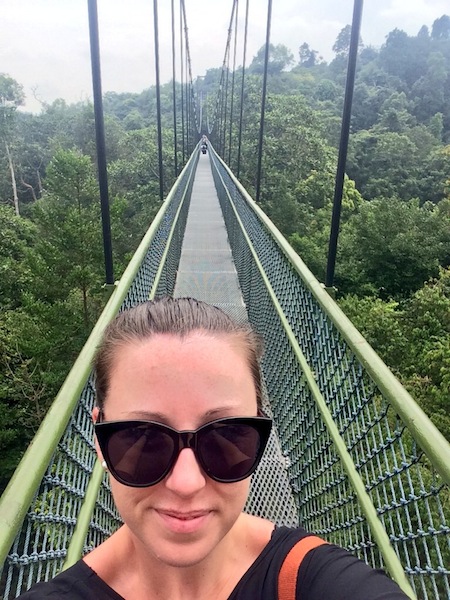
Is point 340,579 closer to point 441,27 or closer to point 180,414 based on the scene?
point 180,414

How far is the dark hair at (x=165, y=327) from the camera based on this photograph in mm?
719

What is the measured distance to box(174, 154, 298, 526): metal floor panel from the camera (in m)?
2.02

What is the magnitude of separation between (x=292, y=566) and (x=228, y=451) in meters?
0.16

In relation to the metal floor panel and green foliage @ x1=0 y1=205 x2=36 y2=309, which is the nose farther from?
green foliage @ x1=0 y1=205 x2=36 y2=309

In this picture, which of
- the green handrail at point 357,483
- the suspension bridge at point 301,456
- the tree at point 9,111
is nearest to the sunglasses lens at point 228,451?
the suspension bridge at point 301,456

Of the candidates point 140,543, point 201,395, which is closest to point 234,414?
point 201,395

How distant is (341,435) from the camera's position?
1641 millimetres

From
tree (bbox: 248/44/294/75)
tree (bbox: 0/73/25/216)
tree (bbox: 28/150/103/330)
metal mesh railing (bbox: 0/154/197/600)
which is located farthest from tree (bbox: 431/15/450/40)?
metal mesh railing (bbox: 0/154/197/600)

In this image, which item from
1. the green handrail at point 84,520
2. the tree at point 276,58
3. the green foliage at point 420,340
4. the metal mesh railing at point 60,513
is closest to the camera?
the metal mesh railing at point 60,513

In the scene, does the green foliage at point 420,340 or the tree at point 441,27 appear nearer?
the green foliage at point 420,340

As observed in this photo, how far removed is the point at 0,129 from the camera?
35.3m

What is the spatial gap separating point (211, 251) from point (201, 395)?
17.8ft

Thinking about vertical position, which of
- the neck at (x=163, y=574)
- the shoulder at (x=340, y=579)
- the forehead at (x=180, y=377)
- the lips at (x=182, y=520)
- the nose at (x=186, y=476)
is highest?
the forehead at (x=180, y=377)

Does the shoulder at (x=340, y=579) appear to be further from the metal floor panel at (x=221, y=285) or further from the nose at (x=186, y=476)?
the metal floor panel at (x=221, y=285)
